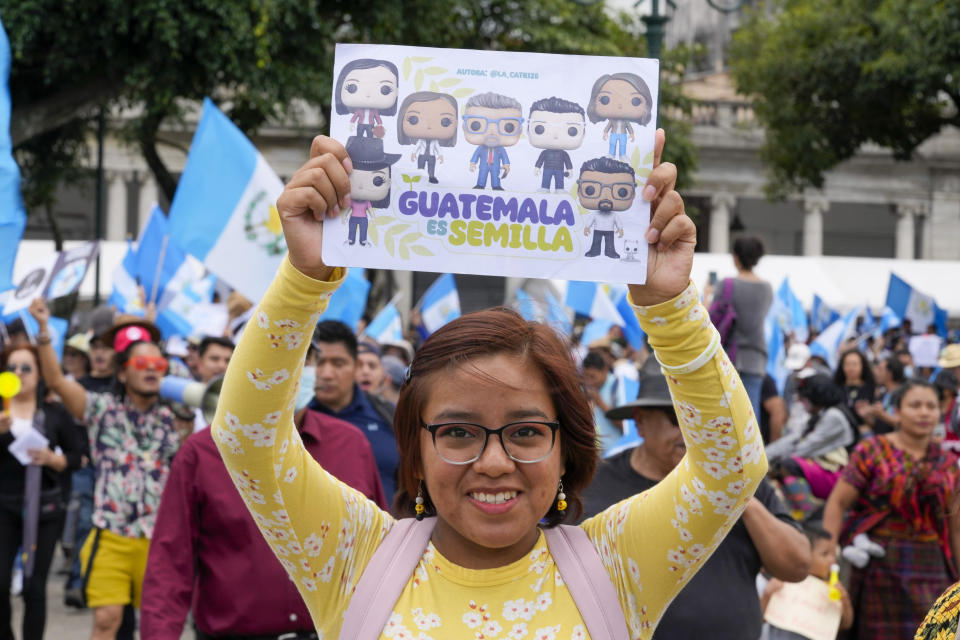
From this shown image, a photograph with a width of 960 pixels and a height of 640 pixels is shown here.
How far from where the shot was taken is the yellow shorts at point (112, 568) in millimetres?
6363

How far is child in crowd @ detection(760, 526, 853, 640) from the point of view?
5.48 metres

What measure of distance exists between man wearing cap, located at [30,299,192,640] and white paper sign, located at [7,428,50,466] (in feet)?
0.96

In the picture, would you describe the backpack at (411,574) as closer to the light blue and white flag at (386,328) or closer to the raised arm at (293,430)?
the raised arm at (293,430)

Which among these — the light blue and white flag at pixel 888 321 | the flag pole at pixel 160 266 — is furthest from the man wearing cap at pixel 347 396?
the light blue and white flag at pixel 888 321

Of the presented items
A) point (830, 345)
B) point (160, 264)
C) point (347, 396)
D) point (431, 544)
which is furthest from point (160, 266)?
point (431, 544)

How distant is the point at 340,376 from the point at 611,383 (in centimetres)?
519

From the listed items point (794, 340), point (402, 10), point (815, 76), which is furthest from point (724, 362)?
point (815, 76)

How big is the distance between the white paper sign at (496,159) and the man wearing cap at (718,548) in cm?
156

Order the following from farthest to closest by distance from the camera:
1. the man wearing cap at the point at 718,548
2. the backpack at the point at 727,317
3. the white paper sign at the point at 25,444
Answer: the backpack at the point at 727,317 → the white paper sign at the point at 25,444 → the man wearing cap at the point at 718,548

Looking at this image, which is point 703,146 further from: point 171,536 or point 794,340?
point 171,536

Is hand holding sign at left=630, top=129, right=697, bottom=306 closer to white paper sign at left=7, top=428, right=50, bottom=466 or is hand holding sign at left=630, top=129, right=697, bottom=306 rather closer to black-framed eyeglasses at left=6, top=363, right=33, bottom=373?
white paper sign at left=7, top=428, right=50, bottom=466

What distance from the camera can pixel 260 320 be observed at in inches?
85.7

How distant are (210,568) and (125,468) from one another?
2431 mm

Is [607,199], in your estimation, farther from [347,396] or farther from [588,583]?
[347,396]
